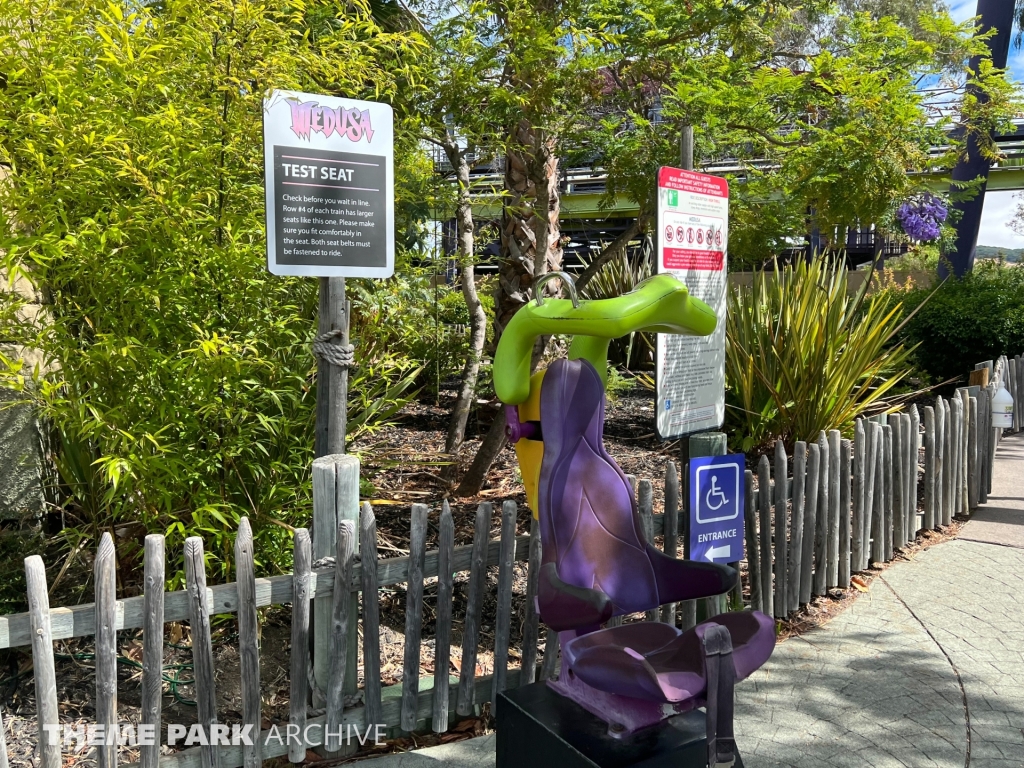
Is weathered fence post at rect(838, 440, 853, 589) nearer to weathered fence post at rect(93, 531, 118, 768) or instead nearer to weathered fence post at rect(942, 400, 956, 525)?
weathered fence post at rect(942, 400, 956, 525)

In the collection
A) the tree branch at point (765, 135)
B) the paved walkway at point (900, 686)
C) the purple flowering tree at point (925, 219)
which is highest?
the tree branch at point (765, 135)

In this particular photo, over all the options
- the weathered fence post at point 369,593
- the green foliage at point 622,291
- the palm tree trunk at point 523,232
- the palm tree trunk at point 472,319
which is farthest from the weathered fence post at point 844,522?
the green foliage at point 622,291

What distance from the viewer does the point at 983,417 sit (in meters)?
6.12

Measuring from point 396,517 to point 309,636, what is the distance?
2.22m

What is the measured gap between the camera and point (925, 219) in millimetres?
7695

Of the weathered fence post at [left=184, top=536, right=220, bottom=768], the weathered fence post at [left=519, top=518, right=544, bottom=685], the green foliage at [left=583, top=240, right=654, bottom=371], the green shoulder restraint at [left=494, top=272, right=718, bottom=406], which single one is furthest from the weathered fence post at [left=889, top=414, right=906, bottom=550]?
the green foliage at [left=583, top=240, right=654, bottom=371]

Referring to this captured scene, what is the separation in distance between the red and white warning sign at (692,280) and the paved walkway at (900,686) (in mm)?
1233

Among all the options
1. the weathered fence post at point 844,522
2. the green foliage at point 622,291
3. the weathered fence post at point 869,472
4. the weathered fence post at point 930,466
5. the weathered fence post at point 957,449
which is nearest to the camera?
the weathered fence post at point 844,522

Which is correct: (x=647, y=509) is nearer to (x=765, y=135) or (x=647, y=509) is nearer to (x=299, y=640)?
(x=299, y=640)

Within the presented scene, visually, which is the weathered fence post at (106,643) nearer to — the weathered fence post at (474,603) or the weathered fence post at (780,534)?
the weathered fence post at (474,603)

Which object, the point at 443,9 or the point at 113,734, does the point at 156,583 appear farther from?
the point at 443,9

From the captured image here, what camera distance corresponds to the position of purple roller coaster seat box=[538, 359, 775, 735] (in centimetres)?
226

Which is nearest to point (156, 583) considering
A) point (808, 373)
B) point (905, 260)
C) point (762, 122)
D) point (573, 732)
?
point (573, 732)

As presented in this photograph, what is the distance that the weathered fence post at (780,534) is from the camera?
410cm
